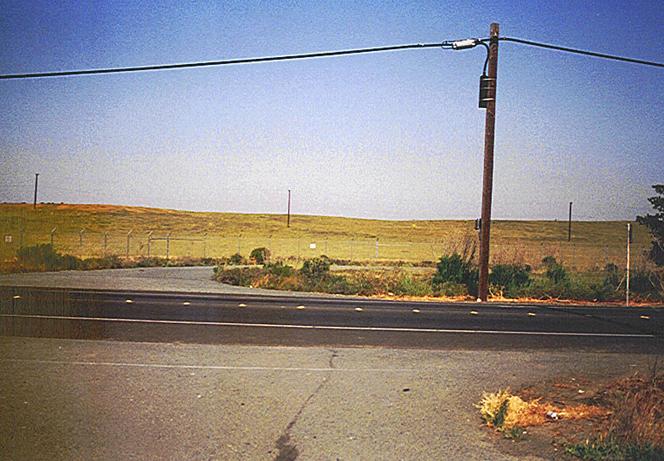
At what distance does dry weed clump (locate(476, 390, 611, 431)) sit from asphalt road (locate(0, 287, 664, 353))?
4.57 meters

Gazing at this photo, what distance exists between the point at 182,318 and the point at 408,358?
250 inches

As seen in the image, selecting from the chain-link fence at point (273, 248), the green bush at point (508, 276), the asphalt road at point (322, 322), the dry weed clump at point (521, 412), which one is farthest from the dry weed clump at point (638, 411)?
the chain-link fence at point (273, 248)

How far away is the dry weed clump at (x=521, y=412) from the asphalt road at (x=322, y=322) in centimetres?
457

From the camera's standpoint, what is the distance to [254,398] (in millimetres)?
8141

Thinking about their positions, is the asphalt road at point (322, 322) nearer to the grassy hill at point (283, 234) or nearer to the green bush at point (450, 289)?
the green bush at point (450, 289)

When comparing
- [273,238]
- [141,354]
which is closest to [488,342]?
[141,354]

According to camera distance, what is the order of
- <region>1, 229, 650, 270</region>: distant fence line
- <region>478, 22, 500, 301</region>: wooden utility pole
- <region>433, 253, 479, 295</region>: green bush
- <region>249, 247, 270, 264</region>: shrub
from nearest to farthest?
1. <region>478, 22, 500, 301</region>: wooden utility pole
2. <region>433, 253, 479, 295</region>: green bush
3. <region>249, 247, 270, 264</region>: shrub
4. <region>1, 229, 650, 270</region>: distant fence line

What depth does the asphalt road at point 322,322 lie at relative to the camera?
1287 cm

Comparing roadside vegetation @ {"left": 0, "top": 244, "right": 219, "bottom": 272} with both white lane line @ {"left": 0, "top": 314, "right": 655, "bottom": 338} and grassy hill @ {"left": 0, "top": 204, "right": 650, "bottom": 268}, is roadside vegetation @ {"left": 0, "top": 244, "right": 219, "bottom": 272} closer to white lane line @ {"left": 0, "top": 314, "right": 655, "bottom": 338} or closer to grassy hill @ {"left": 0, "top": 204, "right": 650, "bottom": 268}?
grassy hill @ {"left": 0, "top": 204, "right": 650, "bottom": 268}

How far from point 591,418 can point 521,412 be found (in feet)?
2.35

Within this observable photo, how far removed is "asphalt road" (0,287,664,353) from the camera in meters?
12.9

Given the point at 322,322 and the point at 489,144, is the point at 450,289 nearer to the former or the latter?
the point at 489,144

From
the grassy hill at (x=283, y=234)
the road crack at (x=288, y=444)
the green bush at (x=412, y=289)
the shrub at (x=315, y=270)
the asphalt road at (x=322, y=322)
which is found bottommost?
the road crack at (x=288, y=444)

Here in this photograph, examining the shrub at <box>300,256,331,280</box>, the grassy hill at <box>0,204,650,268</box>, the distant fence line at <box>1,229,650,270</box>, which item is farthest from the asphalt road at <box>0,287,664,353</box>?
the distant fence line at <box>1,229,650,270</box>
